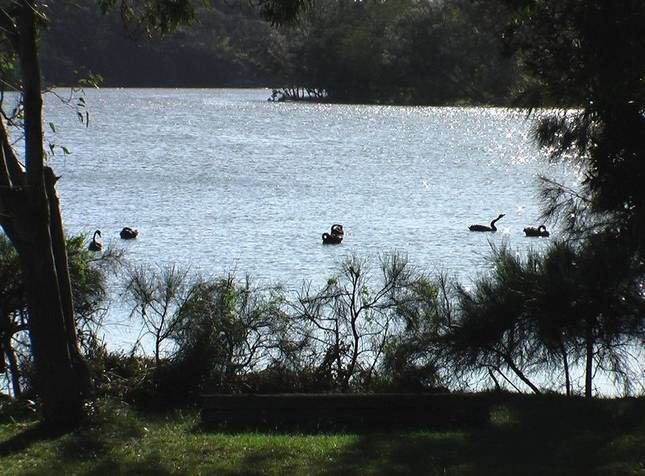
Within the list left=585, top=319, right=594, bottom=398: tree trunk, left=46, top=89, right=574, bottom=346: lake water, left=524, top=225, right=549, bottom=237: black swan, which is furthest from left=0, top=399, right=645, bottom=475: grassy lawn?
left=524, top=225, right=549, bottom=237: black swan

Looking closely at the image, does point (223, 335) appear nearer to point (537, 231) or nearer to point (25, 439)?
point (25, 439)

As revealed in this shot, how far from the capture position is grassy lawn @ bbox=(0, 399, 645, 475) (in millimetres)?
8148

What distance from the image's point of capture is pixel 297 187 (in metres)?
44.9

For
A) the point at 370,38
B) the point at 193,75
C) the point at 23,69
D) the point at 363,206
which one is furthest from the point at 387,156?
the point at 193,75

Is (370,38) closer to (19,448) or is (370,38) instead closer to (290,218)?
(290,218)

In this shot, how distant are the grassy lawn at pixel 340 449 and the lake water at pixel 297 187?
5.68 metres

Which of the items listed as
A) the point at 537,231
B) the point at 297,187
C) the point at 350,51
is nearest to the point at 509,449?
the point at 537,231

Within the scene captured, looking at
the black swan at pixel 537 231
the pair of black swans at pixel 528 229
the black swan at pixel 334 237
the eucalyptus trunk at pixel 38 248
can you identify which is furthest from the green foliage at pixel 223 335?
the black swan at pixel 537 231

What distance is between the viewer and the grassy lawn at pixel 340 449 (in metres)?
8.15

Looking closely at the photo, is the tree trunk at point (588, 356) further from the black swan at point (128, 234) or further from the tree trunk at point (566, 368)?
the black swan at point (128, 234)

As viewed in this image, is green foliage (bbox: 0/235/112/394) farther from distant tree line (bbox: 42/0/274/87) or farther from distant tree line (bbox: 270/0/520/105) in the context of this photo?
distant tree line (bbox: 42/0/274/87)

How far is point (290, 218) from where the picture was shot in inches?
1384

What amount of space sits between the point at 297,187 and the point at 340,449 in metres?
36.4

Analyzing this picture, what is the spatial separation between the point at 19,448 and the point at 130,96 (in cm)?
11998
